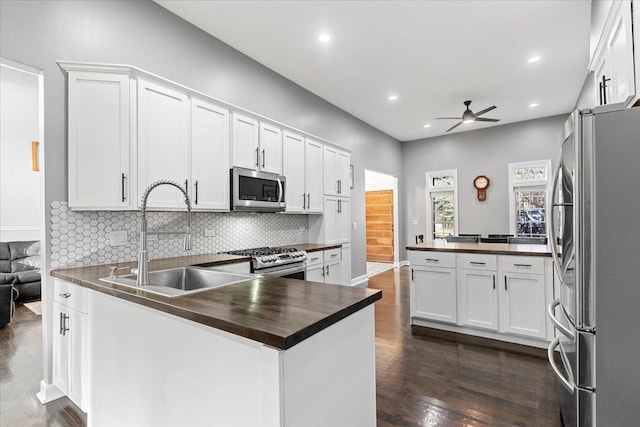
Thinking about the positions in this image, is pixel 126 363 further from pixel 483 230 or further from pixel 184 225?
pixel 483 230

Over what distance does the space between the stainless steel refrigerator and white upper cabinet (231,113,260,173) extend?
9.10ft

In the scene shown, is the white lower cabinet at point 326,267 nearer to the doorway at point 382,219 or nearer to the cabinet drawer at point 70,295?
the cabinet drawer at point 70,295

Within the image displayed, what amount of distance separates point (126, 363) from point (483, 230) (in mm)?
7474

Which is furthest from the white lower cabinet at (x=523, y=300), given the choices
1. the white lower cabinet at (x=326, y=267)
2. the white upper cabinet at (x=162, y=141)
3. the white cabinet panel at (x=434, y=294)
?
the white upper cabinet at (x=162, y=141)

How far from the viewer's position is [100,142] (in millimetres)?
2348

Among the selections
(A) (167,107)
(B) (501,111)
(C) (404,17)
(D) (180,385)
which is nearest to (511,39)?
(C) (404,17)

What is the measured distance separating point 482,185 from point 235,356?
7476 mm

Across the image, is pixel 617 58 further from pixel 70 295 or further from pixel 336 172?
pixel 70 295

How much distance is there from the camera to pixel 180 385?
1.26 m

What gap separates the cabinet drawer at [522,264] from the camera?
9.61ft

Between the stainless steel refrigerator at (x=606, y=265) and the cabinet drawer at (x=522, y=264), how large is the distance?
5.49ft

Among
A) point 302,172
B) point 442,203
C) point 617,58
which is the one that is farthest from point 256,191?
point 442,203

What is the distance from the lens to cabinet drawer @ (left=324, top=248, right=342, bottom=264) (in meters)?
4.30

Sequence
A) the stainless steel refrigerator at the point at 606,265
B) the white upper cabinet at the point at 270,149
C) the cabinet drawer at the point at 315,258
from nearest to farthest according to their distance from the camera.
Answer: the stainless steel refrigerator at the point at 606,265
the white upper cabinet at the point at 270,149
the cabinet drawer at the point at 315,258
